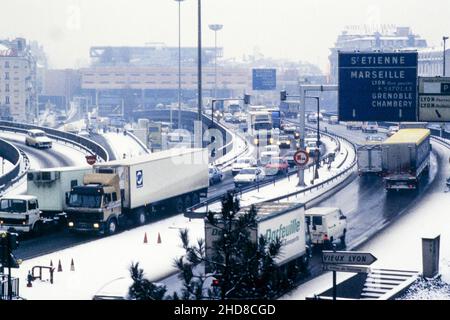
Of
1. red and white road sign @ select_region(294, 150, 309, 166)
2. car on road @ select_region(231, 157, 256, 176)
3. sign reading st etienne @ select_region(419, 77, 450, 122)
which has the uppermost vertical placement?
sign reading st etienne @ select_region(419, 77, 450, 122)

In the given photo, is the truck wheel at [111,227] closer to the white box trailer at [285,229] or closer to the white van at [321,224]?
the white van at [321,224]

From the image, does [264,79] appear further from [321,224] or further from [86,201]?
[321,224]

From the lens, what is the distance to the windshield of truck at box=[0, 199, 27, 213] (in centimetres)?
3531

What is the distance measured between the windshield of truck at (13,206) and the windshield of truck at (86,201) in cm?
181

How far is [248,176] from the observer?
181ft

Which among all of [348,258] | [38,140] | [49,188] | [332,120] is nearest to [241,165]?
[38,140]

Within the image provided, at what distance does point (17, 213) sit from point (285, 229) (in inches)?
502

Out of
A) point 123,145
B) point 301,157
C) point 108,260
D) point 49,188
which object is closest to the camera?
point 108,260

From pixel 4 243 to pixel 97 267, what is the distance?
31.4 ft

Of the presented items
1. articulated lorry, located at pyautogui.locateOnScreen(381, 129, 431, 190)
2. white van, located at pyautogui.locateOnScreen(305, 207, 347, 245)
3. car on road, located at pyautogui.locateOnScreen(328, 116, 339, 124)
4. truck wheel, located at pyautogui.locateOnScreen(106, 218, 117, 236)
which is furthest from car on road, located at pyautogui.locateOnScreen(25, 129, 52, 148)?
car on road, located at pyautogui.locateOnScreen(328, 116, 339, 124)

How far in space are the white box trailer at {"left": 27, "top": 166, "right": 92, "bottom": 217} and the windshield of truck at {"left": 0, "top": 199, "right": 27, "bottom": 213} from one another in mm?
2114

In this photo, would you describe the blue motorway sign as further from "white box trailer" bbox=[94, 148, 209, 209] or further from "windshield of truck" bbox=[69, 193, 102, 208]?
"windshield of truck" bbox=[69, 193, 102, 208]

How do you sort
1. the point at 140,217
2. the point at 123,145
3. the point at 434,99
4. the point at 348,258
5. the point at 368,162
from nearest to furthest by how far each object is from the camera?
the point at 348,258
the point at 434,99
the point at 140,217
the point at 368,162
the point at 123,145
